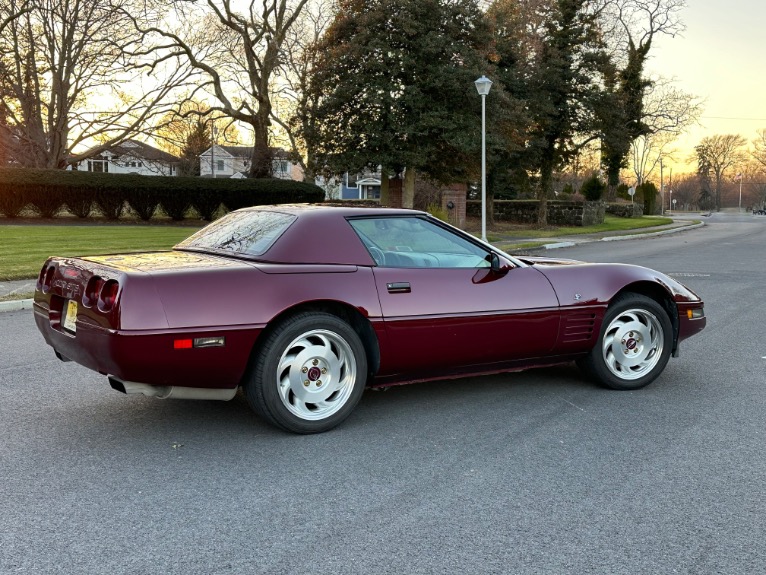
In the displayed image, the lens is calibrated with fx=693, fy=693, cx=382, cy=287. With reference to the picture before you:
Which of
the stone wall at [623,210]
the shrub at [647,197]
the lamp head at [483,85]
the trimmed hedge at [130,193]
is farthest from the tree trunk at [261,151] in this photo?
the shrub at [647,197]

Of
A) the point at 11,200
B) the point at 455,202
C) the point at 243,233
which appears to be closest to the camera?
the point at 243,233

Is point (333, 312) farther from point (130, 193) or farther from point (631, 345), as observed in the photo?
point (130, 193)

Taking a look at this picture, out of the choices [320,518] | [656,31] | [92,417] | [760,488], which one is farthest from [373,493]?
[656,31]

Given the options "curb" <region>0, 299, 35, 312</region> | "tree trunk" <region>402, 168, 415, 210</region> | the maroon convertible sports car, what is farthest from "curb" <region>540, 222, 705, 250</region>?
the maroon convertible sports car

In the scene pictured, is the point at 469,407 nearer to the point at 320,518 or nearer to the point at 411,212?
the point at 411,212

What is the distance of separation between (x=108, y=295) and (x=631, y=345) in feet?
12.3

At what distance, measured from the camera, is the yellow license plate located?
4117mm

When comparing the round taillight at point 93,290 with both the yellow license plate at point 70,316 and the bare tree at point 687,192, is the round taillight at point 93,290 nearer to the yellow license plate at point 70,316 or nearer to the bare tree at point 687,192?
the yellow license plate at point 70,316

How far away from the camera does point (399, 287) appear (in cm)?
445

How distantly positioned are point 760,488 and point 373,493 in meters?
1.93

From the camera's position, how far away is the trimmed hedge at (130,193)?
2456 centimetres

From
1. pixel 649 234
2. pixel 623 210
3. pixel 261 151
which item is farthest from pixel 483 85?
pixel 623 210

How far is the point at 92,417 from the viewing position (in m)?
4.57

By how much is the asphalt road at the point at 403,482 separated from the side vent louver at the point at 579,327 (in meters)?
0.44
